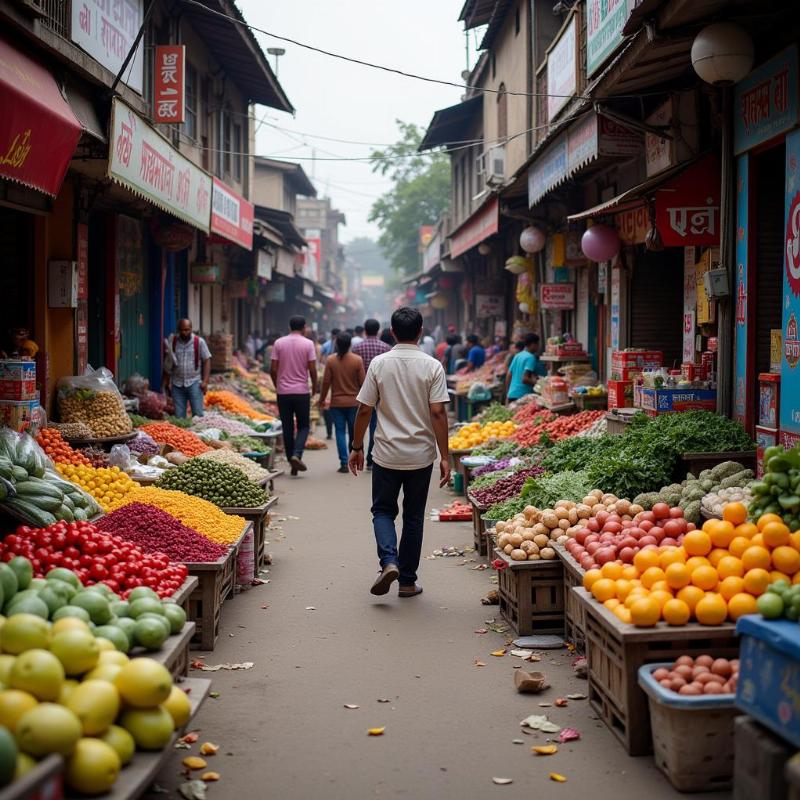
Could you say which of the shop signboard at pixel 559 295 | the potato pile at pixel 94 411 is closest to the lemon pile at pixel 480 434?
the shop signboard at pixel 559 295

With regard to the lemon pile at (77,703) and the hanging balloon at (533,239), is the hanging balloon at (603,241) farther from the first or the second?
the lemon pile at (77,703)

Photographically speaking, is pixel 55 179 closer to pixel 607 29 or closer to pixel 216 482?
pixel 216 482

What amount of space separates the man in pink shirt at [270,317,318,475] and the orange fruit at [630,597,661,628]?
958 cm

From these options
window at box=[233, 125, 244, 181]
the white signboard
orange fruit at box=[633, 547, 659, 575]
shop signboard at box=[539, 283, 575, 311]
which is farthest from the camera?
window at box=[233, 125, 244, 181]

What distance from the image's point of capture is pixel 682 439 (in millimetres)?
7996

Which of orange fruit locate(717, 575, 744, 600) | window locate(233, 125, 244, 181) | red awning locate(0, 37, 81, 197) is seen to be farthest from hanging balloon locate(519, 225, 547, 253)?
orange fruit locate(717, 575, 744, 600)

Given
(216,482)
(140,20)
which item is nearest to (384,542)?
(216,482)

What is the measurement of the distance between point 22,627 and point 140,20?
33.3ft

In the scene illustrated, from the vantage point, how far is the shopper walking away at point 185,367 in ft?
47.8

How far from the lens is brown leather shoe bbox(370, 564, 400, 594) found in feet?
23.4

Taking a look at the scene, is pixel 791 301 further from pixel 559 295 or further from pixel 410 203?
pixel 410 203

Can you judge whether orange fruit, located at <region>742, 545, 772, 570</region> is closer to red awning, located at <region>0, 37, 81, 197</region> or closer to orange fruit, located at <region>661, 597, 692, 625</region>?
orange fruit, located at <region>661, 597, 692, 625</region>

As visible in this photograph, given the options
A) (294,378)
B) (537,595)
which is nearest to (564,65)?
(294,378)

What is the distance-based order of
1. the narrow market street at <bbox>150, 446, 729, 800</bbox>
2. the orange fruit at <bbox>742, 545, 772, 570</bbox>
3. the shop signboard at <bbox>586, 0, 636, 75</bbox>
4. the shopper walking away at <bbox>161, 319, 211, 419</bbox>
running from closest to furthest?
the narrow market street at <bbox>150, 446, 729, 800</bbox> → the orange fruit at <bbox>742, 545, 772, 570</bbox> → the shop signboard at <bbox>586, 0, 636, 75</bbox> → the shopper walking away at <bbox>161, 319, 211, 419</bbox>
